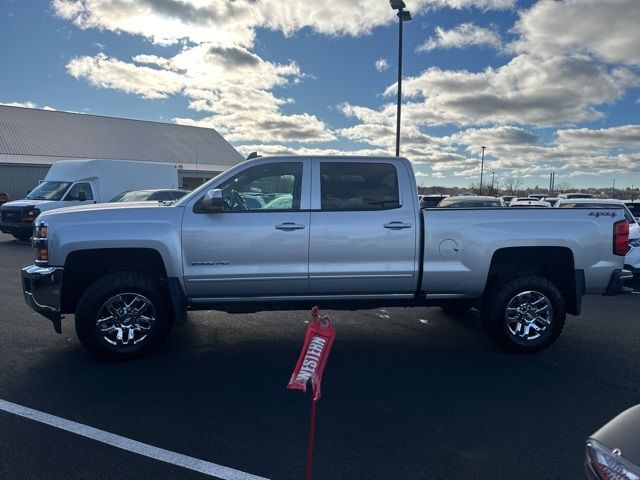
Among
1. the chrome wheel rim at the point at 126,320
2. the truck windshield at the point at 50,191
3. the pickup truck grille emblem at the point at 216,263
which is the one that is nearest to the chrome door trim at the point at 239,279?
the pickup truck grille emblem at the point at 216,263

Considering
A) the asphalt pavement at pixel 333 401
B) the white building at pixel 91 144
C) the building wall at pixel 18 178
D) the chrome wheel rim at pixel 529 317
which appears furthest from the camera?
the white building at pixel 91 144

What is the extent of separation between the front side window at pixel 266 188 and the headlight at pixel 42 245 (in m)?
1.77

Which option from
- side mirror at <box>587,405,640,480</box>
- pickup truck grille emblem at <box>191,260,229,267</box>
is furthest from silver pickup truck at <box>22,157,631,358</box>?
side mirror at <box>587,405,640,480</box>

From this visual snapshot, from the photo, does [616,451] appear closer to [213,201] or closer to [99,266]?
[213,201]

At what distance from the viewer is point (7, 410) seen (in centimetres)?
386

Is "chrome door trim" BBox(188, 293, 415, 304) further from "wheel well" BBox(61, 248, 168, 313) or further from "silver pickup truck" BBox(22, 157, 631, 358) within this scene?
→ "wheel well" BBox(61, 248, 168, 313)

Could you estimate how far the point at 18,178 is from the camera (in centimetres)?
3434

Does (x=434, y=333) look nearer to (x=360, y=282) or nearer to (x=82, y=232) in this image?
(x=360, y=282)

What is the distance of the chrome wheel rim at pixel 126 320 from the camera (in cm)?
486

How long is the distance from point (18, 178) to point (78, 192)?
75.7ft

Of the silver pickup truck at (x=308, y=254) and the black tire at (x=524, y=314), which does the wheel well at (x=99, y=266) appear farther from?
the black tire at (x=524, y=314)

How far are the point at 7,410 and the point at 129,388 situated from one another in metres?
0.91

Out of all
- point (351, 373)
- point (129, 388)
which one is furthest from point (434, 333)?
point (129, 388)

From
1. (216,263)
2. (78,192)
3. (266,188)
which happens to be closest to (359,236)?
(266,188)
